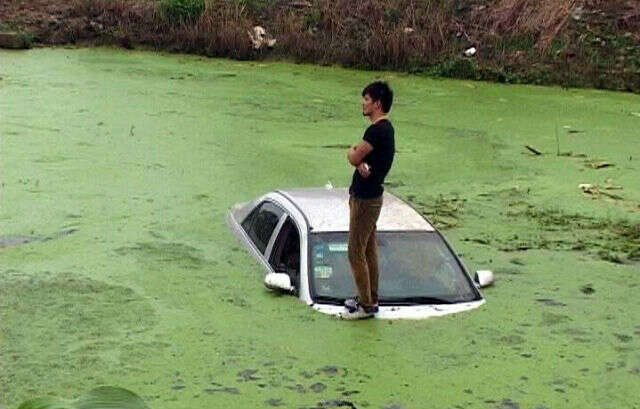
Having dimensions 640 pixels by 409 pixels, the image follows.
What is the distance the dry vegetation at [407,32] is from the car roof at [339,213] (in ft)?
43.0

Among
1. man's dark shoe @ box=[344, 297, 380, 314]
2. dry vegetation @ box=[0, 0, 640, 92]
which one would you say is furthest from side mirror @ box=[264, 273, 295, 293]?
dry vegetation @ box=[0, 0, 640, 92]

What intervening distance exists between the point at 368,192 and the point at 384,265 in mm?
782

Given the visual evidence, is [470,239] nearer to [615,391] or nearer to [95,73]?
[615,391]

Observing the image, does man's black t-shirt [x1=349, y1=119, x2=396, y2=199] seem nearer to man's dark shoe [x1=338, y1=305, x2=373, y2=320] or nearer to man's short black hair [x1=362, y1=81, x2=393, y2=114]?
man's short black hair [x1=362, y1=81, x2=393, y2=114]

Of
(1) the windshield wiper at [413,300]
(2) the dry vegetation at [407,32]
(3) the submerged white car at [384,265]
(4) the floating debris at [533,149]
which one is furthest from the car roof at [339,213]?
(2) the dry vegetation at [407,32]

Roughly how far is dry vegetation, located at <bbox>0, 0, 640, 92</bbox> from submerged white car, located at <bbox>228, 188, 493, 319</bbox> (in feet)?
44.2

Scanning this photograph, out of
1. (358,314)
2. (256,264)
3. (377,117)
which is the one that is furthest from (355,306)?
(256,264)

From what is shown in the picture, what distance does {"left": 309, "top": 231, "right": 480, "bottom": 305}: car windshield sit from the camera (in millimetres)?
7262

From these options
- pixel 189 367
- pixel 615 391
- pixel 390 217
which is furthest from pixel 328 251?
pixel 615 391

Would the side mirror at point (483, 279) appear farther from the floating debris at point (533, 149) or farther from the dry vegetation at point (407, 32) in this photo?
the dry vegetation at point (407, 32)

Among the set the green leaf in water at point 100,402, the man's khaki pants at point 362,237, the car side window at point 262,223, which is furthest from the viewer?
the car side window at point 262,223

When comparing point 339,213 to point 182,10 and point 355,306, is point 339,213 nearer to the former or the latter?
point 355,306

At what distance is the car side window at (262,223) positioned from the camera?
27.2 feet

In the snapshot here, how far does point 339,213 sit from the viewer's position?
7801 mm
